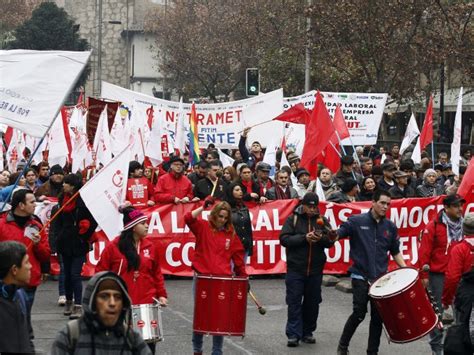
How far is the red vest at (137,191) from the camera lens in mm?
16562

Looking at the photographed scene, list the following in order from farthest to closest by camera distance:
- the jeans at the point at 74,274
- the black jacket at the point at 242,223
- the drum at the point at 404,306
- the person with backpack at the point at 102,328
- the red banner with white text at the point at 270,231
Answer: the red banner with white text at the point at 270,231
the jeans at the point at 74,274
the black jacket at the point at 242,223
the drum at the point at 404,306
the person with backpack at the point at 102,328

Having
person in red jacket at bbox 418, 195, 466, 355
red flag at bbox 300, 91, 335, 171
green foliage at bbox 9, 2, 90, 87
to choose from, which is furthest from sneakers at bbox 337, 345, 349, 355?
green foliage at bbox 9, 2, 90, 87

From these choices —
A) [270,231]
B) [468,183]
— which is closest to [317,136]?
[270,231]

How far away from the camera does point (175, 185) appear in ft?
52.4

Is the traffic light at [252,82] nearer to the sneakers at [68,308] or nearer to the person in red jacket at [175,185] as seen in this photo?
the person in red jacket at [175,185]

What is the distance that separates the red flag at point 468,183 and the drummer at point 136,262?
4.55 m

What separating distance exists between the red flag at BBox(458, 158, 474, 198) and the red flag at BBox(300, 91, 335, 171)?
448 cm

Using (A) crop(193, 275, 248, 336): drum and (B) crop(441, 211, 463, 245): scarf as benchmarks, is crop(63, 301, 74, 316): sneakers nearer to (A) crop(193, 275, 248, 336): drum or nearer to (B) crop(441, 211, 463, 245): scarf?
(A) crop(193, 275, 248, 336): drum

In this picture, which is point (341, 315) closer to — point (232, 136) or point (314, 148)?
point (314, 148)

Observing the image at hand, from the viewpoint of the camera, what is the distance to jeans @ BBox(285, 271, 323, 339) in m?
11.1

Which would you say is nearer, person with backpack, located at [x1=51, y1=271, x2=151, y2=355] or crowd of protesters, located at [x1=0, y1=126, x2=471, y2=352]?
person with backpack, located at [x1=51, y1=271, x2=151, y2=355]

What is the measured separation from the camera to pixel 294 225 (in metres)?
11.1

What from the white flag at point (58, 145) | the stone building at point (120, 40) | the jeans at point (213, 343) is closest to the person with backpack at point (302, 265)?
the jeans at point (213, 343)

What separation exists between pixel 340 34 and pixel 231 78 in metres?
21.9
